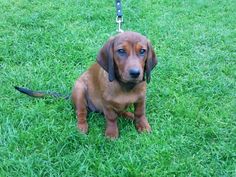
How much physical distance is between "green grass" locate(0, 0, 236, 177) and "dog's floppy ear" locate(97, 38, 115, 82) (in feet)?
2.10

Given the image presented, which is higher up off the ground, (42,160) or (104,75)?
(104,75)

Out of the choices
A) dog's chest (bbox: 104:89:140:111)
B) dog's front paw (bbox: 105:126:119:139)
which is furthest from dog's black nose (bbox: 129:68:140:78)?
dog's front paw (bbox: 105:126:119:139)

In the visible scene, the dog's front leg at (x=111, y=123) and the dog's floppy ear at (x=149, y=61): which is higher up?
the dog's floppy ear at (x=149, y=61)

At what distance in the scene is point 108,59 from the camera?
389cm

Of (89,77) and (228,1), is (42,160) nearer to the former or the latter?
(89,77)

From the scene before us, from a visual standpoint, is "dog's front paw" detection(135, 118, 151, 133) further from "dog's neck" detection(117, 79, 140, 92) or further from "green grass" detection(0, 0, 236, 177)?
"dog's neck" detection(117, 79, 140, 92)

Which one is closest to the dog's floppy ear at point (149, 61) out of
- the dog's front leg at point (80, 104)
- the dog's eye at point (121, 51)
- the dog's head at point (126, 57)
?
the dog's head at point (126, 57)

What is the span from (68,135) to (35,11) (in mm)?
3709

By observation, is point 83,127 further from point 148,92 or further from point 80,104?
point 148,92

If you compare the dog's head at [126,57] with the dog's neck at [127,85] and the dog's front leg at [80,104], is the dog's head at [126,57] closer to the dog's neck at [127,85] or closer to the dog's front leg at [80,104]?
the dog's neck at [127,85]

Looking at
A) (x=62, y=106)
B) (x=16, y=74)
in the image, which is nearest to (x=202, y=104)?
(x=62, y=106)

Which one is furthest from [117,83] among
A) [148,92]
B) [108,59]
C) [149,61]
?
[148,92]

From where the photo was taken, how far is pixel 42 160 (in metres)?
3.72

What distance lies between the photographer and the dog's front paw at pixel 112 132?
4070 millimetres
